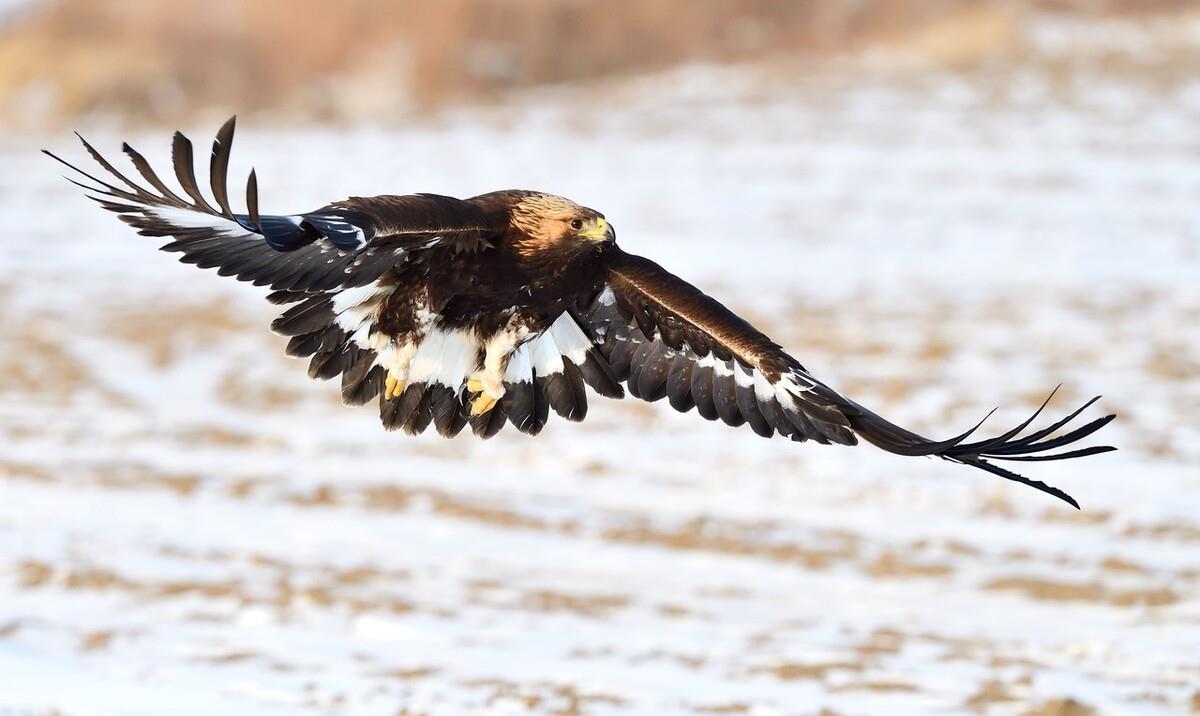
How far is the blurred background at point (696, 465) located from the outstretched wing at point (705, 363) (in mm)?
1055

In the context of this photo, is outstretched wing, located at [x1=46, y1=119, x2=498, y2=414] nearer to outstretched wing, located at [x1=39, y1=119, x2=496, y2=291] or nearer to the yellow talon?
outstretched wing, located at [x1=39, y1=119, x2=496, y2=291]

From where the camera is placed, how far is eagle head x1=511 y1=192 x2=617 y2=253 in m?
5.05

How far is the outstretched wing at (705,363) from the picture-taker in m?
5.28

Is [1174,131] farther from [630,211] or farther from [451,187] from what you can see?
[451,187]

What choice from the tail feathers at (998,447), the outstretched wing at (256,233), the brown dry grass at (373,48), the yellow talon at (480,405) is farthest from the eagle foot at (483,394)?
the brown dry grass at (373,48)

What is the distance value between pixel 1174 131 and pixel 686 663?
1802cm

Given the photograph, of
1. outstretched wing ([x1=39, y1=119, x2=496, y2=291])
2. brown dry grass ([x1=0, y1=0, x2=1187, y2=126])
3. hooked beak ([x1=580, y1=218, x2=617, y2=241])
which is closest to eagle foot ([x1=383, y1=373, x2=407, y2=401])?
hooked beak ([x1=580, y1=218, x2=617, y2=241])

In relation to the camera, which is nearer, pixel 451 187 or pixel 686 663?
pixel 686 663

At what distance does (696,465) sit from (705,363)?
4344mm

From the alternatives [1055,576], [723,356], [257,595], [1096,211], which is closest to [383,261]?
[723,356]

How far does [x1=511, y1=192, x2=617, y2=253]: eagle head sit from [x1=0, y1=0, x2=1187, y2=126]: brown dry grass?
2637 cm

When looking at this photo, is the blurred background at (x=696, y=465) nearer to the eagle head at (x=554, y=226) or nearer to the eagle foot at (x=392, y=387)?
the eagle foot at (x=392, y=387)

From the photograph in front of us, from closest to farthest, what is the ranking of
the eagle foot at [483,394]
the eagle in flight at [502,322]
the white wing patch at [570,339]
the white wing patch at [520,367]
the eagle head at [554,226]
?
the eagle in flight at [502,322], the eagle head at [554,226], the eagle foot at [483,394], the white wing patch at [520,367], the white wing patch at [570,339]

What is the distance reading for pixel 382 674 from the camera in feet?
19.8
